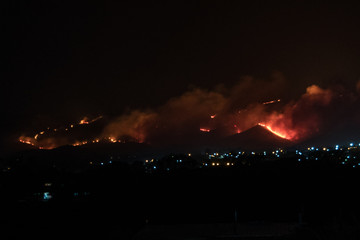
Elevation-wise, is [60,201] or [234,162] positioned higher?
[234,162]

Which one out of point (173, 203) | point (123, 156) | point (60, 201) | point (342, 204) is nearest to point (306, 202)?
point (342, 204)

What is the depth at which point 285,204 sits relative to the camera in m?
11.7

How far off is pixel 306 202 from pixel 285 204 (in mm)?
603

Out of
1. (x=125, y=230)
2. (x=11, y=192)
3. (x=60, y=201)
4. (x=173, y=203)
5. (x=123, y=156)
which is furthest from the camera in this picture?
(x=123, y=156)

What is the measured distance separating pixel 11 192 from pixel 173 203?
7339 millimetres

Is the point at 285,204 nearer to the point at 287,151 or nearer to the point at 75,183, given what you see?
the point at 75,183

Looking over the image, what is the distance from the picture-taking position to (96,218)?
11.1m

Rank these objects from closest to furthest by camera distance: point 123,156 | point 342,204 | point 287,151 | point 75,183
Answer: point 342,204 → point 75,183 → point 287,151 → point 123,156

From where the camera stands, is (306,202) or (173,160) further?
(173,160)

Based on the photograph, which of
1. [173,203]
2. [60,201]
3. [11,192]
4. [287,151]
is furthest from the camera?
[287,151]

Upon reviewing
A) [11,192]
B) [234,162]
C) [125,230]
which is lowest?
[125,230]

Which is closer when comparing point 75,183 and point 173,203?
point 173,203

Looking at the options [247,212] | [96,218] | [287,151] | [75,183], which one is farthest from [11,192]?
[287,151]

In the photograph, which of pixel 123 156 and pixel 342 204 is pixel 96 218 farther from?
pixel 123 156
